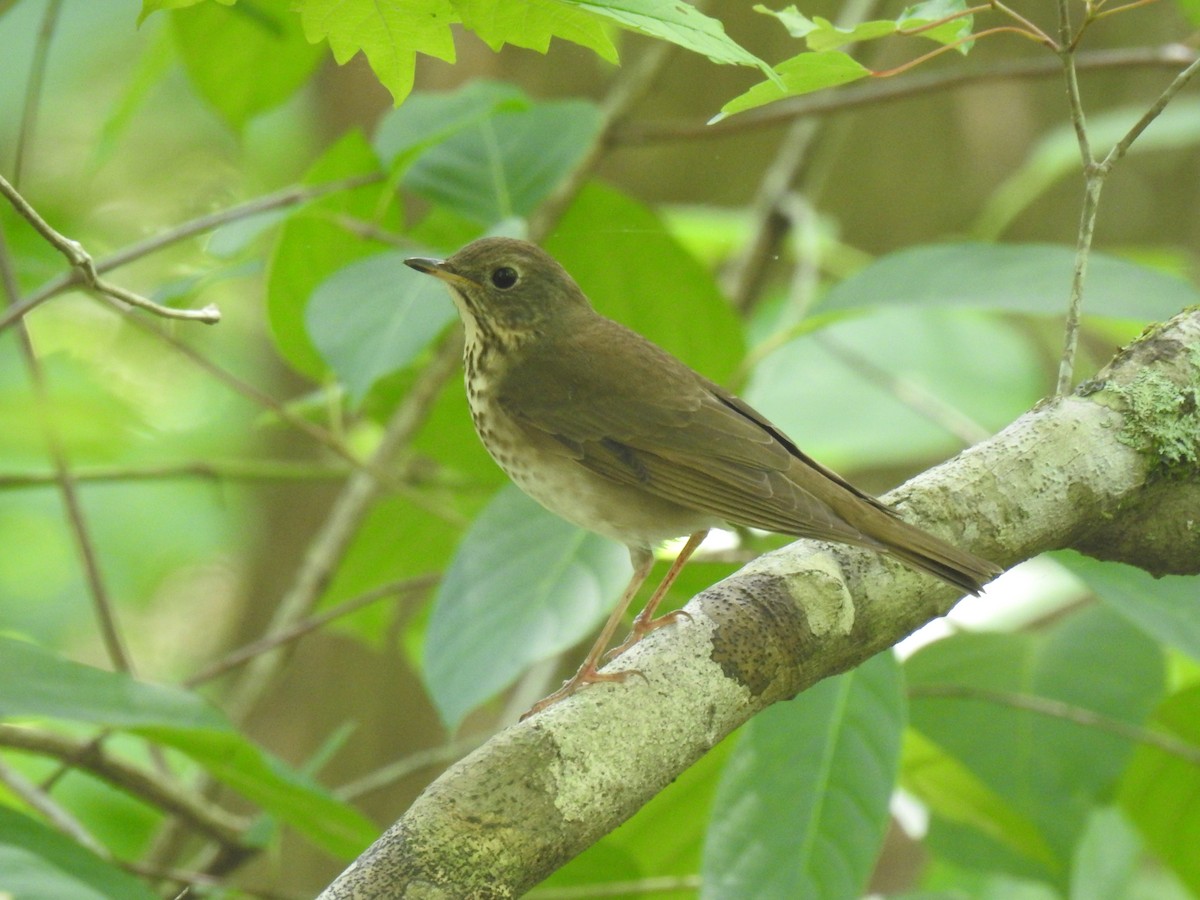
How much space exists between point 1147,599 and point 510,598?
4.39 feet

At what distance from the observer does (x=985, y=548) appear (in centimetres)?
234

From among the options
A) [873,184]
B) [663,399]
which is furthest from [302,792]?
[873,184]

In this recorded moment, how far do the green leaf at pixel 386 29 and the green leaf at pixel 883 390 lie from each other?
10.6 feet

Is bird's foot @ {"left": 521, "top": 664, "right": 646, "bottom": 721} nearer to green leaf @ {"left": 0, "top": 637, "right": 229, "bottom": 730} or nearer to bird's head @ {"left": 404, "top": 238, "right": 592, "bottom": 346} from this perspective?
green leaf @ {"left": 0, "top": 637, "right": 229, "bottom": 730}

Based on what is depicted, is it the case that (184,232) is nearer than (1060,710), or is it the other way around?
(184,232)

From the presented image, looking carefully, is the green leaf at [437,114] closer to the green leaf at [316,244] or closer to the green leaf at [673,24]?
the green leaf at [316,244]

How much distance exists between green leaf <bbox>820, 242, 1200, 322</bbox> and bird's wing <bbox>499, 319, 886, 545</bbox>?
1.60 ft

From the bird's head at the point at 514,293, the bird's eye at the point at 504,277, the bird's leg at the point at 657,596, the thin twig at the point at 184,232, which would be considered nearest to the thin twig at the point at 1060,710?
the bird's leg at the point at 657,596

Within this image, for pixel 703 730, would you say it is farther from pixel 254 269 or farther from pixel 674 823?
pixel 254 269

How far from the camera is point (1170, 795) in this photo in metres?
3.39

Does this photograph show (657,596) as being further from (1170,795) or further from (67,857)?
(1170,795)

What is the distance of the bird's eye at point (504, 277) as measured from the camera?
3327mm

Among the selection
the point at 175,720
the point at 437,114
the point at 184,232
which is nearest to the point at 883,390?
the point at 437,114

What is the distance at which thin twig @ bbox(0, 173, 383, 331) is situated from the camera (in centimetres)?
257
